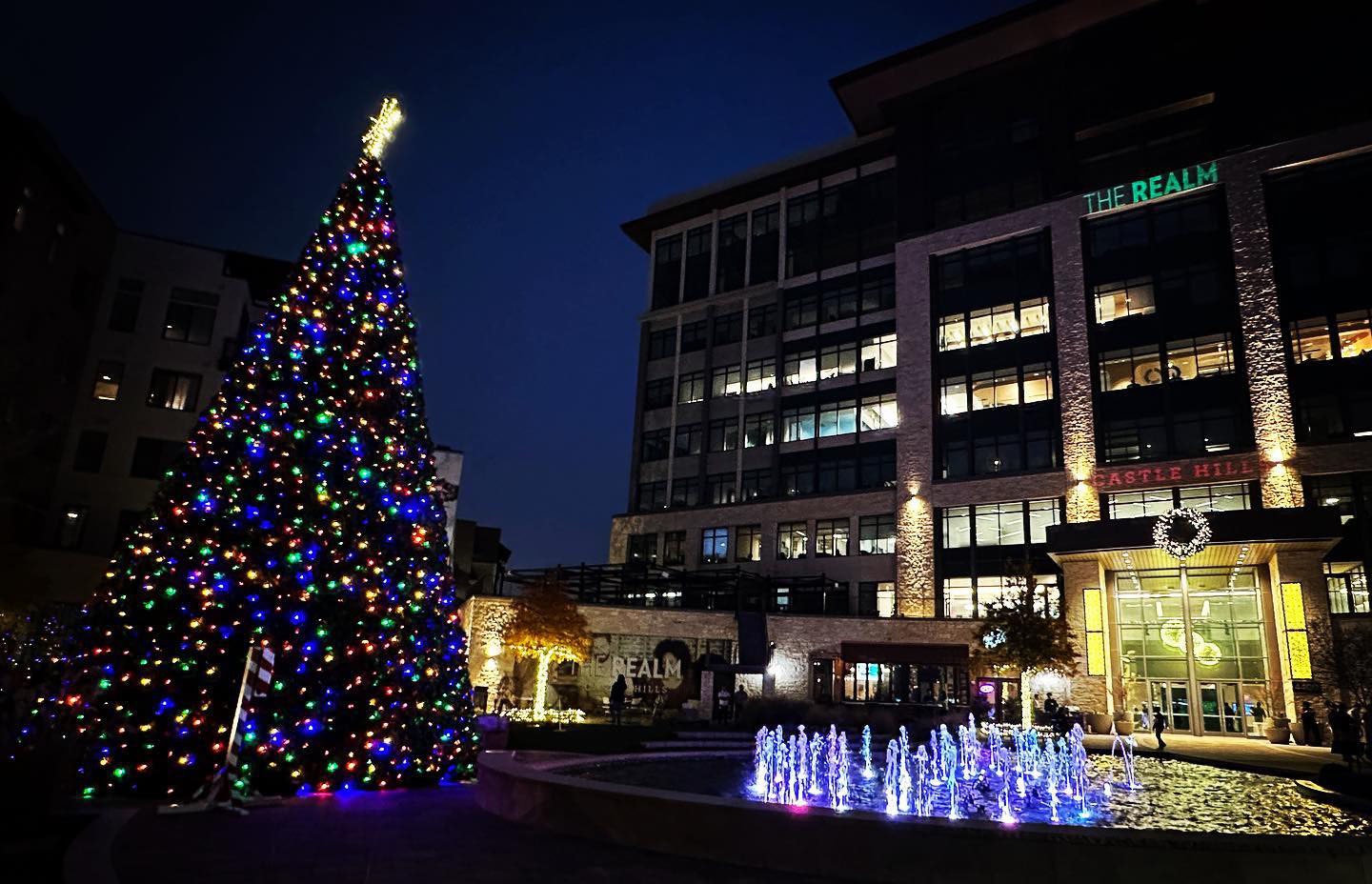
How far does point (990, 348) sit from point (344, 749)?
4622 cm

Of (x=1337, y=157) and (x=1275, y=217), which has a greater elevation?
(x=1337, y=157)

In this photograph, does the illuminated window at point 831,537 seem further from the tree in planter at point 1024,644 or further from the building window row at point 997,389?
the tree in planter at point 1024,644

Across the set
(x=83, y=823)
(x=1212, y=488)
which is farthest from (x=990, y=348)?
(x=83, y=823)

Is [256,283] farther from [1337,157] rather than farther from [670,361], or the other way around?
[1337,157]

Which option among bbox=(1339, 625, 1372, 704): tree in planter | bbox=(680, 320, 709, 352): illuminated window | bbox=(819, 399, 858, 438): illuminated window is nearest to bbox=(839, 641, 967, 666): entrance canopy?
bbox=(1339, 625, 1372, 704): tree in planter

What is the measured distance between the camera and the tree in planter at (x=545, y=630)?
34875 mm

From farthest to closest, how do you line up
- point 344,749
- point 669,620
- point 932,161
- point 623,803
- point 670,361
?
point 670,361 → point 932,161 → point 669,620 → point 344,749 → point 623,803

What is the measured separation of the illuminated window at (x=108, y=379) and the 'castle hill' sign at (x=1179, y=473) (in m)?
49.8

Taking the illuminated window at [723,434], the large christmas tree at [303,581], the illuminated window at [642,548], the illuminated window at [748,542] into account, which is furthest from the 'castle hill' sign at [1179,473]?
the large christmas tree at [303,581]

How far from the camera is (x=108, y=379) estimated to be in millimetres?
40125

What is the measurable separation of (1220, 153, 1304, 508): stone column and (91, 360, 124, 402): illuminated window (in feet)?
181

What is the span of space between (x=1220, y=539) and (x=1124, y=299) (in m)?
17.6

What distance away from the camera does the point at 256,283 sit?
4672 cm

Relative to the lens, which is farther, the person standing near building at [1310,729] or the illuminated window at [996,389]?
the illuminated window at [996,389]
